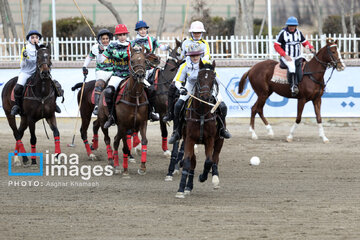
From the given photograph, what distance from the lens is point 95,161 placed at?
16.8 meters

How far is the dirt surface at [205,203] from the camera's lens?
962 cm

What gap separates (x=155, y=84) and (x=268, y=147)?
4.49 metres

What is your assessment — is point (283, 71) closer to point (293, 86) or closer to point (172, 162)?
point (293, 86)

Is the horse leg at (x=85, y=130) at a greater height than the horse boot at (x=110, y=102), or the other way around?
the horse boot at (x=110, y=102)

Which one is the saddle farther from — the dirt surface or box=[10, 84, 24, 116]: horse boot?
box=[10, 84, 24, 116]: horse boot

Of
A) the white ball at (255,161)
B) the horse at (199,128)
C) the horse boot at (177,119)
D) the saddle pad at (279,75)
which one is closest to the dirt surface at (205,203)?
the white ball at (255,161)

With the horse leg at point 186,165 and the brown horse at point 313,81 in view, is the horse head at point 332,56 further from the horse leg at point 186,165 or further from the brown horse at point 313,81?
the horse leg at point 186,165

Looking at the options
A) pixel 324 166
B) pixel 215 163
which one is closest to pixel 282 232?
pixel 215 163

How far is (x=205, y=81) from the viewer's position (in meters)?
11.5

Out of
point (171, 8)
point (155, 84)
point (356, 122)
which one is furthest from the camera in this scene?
point (171, 8)

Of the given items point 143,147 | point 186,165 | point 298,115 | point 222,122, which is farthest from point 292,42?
point 186,165

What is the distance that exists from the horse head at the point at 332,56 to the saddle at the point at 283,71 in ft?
1.81

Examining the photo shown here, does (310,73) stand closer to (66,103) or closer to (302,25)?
(66,103)

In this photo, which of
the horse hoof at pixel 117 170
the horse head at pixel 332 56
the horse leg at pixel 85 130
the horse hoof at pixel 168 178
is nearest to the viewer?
the horse hoof at pixel 168 178
